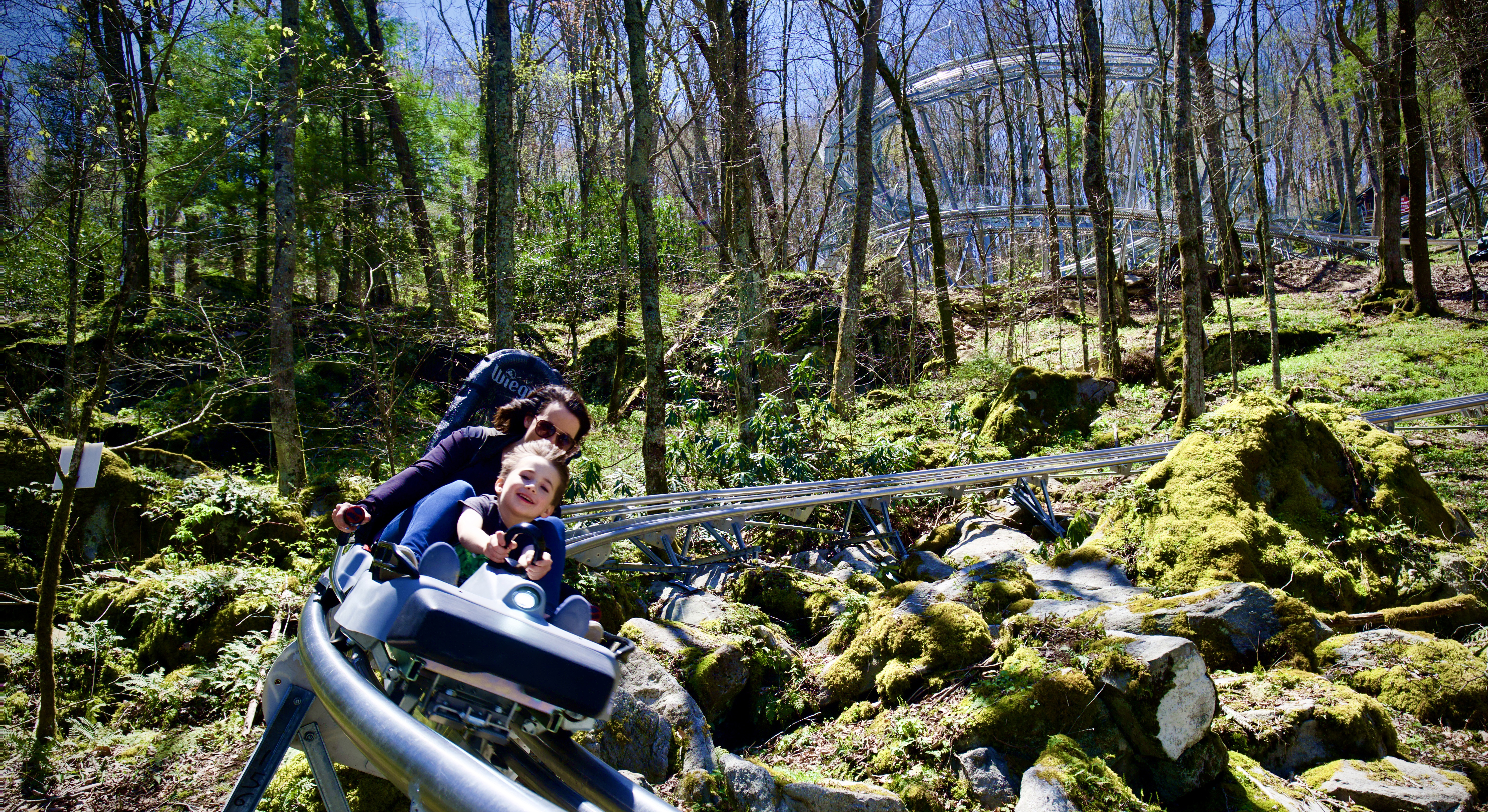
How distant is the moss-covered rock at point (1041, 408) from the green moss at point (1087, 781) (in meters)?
8.05

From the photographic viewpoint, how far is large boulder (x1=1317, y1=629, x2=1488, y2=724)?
12.5 feet

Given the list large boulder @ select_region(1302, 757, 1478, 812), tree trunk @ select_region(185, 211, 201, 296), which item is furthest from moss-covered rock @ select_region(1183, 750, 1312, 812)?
tree trunk @ select_region(185, 211, 201, 296)

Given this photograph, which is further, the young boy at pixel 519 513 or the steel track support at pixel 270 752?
the young boy at pixel 519 513

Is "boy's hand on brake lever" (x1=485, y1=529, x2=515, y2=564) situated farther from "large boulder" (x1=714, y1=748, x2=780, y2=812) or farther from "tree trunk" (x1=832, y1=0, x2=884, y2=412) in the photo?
"tree trunk" (x1=832, y1=0, x2=884, y2=412)

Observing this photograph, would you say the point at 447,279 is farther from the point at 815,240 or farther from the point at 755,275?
the point at 815,240

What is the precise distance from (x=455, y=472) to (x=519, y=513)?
2.47ft

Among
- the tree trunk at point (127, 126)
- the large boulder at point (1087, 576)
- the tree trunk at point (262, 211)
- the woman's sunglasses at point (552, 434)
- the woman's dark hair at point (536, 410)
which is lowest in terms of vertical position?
the large boulder at point (1087, 576)

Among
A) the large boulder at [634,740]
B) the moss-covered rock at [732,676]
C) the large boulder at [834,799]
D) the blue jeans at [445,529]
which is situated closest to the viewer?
the blue jeans at [445,529]

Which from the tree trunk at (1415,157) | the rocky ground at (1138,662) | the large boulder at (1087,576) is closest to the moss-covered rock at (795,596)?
the rocky ground at (1138,662)

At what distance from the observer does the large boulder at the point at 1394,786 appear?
9.82 ft

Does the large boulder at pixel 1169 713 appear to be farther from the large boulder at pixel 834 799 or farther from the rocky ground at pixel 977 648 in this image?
the large boulder at pixel 834 799

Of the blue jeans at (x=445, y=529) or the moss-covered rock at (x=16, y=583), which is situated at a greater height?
the blue jeans at (x=445, y=529)

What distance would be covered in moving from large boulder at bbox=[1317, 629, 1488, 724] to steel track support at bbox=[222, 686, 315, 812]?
178 inches

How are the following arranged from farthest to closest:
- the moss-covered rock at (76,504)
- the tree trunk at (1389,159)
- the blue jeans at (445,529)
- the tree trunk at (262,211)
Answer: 1. the tree trunk at (1389,159)
2. the tree trunk at (262,211)
3. the moss-covered rock at (76,504)
4. the blue jeans at (445,529)
